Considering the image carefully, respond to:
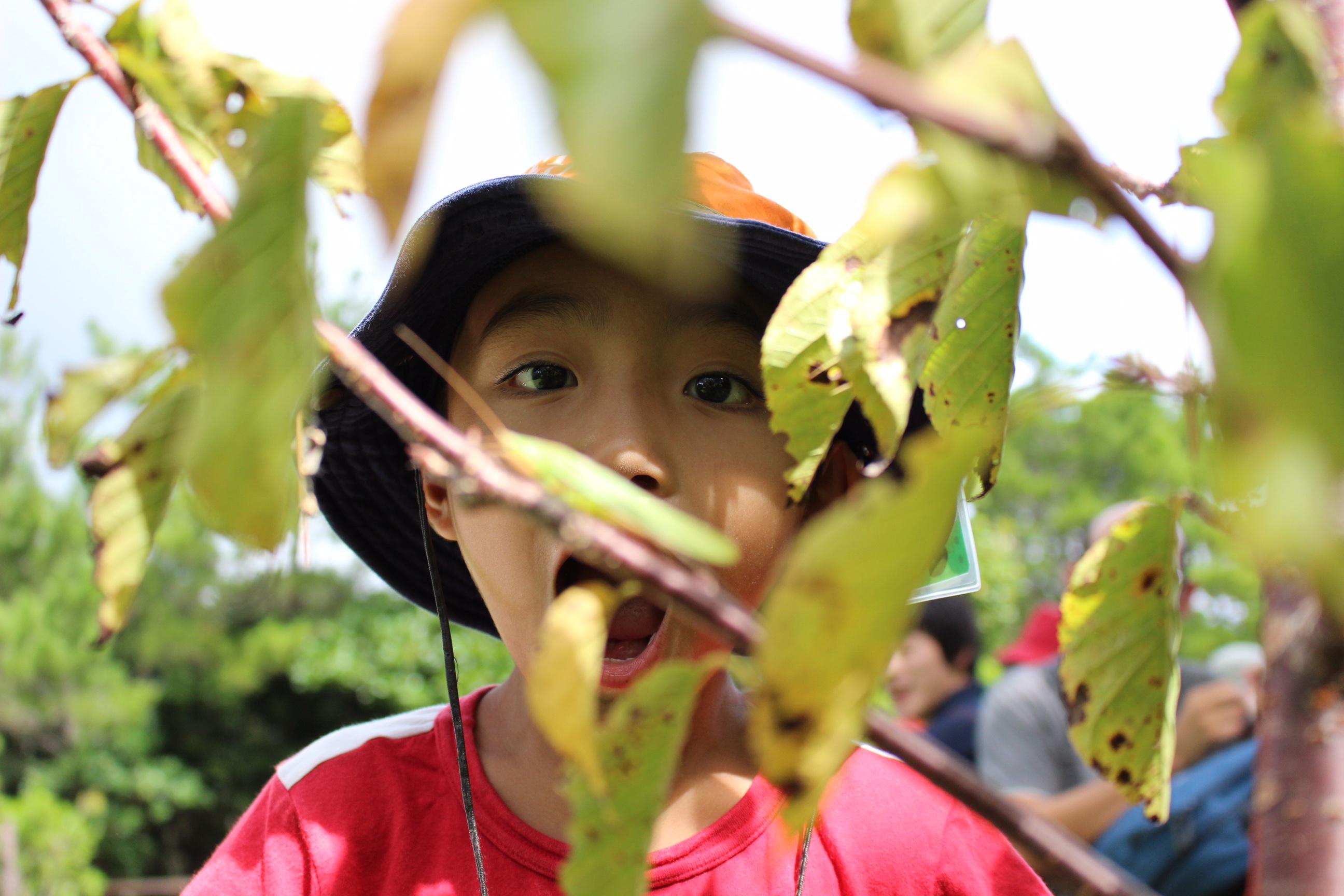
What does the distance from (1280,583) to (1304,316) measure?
0.14m

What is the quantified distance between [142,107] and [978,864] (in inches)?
31.9

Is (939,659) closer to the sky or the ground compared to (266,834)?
closer to the ground

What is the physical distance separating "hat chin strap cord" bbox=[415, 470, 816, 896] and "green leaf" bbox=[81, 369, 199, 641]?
0.48 m

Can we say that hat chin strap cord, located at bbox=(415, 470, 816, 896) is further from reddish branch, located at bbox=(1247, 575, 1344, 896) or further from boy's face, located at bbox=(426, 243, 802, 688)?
reddish branch, located at bbox=(1247, 575, 1344, 896)

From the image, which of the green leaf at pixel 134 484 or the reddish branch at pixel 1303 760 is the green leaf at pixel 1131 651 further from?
the green leaf at pixel 134 484

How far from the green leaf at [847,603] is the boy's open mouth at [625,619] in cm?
50

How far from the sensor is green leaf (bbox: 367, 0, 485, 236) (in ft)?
0.67

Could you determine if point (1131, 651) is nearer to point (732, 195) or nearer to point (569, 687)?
point (569, 687)

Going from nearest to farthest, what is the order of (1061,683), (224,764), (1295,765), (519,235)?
(1295,765) < (1061,683) < (519,235) < (224,764)

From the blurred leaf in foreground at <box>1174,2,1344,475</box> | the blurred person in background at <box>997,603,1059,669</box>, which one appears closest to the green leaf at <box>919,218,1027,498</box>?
the blurred leaf in foreground at <box>1174,2,1344,475</box>

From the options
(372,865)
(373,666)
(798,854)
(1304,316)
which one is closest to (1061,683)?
(1304,316)

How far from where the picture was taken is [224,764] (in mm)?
9883

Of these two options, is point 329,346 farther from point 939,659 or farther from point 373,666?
point 373,666

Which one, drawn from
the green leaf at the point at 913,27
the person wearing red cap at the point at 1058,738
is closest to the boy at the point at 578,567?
the green leaf at the point at 913,27
